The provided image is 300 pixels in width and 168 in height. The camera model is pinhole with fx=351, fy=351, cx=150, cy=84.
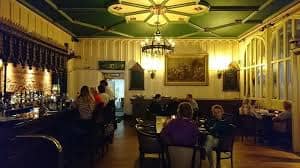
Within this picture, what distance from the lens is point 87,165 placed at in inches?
278

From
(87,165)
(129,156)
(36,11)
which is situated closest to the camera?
(87,165)

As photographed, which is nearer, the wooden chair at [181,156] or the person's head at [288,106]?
the wooden chair at [181,156]

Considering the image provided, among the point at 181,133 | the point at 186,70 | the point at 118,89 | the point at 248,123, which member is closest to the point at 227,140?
the point at 181,133

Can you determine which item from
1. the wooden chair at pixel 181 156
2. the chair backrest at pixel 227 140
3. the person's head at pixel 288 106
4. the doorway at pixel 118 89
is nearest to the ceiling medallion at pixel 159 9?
the person's head at pixel 288 106

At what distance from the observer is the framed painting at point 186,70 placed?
15.0 meters

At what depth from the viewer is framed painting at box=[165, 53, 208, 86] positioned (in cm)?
1504

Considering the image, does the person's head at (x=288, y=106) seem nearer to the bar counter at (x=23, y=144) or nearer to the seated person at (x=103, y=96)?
the seated person at (x=103, y=96)

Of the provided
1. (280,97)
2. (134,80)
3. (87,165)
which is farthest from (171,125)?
(134,80)

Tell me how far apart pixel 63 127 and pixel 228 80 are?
30.9 feet

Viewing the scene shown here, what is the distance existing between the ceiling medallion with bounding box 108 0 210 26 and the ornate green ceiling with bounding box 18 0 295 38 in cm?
27

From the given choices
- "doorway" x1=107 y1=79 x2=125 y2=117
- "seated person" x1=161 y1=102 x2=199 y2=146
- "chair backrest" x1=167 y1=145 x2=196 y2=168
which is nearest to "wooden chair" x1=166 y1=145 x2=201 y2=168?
"chair backrest" x1=167 y1=145 x2=196 y2=168

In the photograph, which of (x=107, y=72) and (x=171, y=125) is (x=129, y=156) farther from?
(x=107, y=72)

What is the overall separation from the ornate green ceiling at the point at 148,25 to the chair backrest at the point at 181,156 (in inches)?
203

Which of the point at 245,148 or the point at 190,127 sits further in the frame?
the point at 245,148
